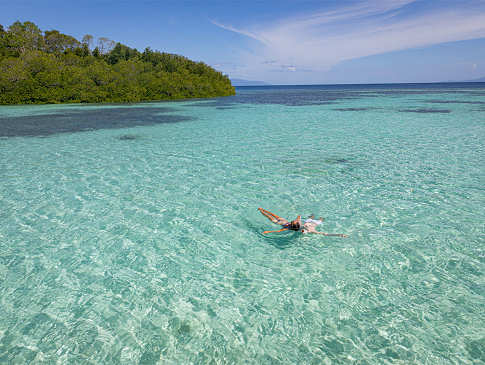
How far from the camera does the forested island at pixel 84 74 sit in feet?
141

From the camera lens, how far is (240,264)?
523 centimetres

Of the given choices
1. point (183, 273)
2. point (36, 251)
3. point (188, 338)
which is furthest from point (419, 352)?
point (36, 251)

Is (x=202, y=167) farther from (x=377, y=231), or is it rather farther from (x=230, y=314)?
(x=230, y=314)

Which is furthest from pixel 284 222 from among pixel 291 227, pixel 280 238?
pixel 280 238

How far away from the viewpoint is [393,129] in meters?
18.8

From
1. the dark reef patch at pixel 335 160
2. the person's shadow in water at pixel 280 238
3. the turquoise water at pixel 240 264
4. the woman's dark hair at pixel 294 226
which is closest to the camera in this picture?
the turquoise water at pixel 240 264

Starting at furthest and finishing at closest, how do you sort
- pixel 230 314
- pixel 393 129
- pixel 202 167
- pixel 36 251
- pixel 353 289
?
pixel 393 129, pixel 202 167, pixel 36 251, pixel 353 289, pixel 230 314

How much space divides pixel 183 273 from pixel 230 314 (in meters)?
1.29

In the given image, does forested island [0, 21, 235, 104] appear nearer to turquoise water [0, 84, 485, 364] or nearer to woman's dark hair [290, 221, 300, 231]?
turquoise water [0, 84, 485, 364]

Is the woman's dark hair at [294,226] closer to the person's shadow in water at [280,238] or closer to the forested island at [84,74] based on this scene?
the person's shadow in water at [280,238]

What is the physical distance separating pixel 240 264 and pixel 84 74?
175ft

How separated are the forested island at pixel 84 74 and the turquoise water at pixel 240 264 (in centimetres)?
4041

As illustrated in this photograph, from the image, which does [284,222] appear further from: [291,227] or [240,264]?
[240,264]

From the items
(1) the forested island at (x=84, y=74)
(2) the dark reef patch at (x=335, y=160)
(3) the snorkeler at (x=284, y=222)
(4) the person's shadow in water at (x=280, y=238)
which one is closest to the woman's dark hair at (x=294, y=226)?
(3) the snorkeler at (x=284, y=222)
